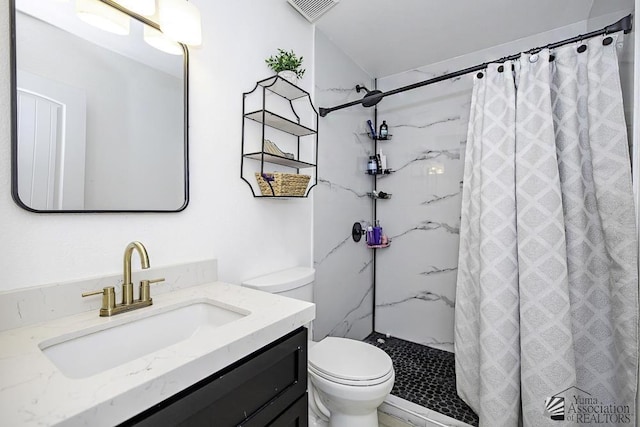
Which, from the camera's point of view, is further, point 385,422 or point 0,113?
point 385,422

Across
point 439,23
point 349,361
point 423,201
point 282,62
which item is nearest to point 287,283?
point 349,361

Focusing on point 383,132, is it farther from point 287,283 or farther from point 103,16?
point 103,16

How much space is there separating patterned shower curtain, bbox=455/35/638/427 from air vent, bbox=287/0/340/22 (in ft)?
3.47

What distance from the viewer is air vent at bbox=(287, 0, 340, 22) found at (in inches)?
65.1

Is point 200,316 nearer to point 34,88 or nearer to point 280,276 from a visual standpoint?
point 280,276

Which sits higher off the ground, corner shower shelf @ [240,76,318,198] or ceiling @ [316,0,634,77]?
ceiling @ [316,0,634,77]

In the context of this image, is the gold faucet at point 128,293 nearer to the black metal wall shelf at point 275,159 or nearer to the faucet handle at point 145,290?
the faucet handle at point 145,290

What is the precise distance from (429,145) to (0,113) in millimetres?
2342

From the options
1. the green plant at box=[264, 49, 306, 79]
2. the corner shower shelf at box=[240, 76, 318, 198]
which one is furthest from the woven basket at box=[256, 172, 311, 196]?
the green plant at box=[264, 49, 306, 79]

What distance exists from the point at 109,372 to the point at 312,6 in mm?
1911

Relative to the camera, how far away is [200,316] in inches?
40.9

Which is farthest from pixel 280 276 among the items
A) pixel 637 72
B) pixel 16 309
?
pixel 637 72

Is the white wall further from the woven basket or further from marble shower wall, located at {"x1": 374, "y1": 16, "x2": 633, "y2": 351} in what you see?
marble shower wall, located at {"x1": 374, "y1": 16, "x2": 633, "y2": 351}

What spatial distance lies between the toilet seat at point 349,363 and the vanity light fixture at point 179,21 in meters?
1.43
